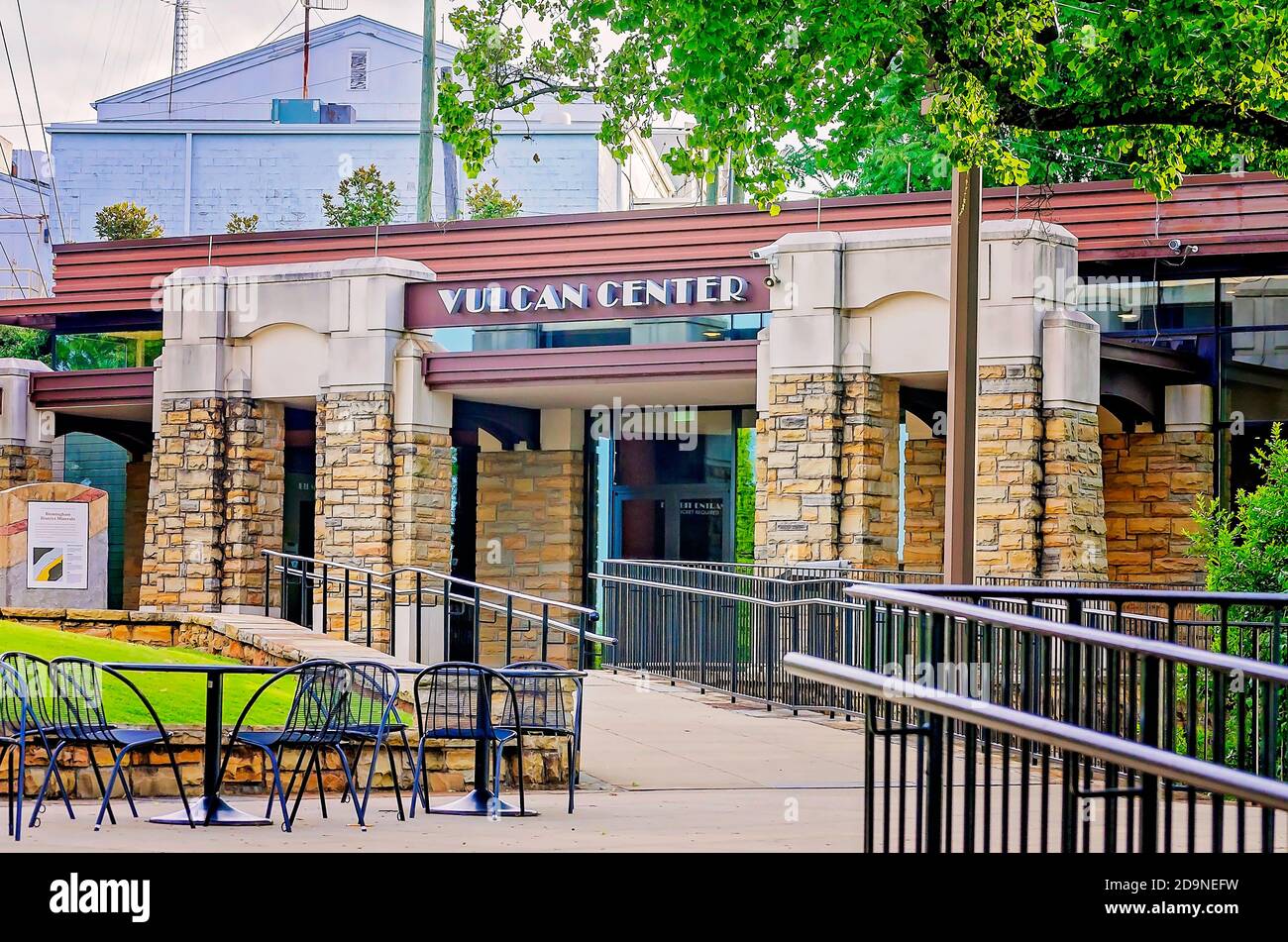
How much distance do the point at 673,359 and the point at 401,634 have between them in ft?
17.0

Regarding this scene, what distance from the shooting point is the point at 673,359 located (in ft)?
66.3

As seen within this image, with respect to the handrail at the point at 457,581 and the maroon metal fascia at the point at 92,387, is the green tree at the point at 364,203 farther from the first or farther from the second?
the handrail at the point at 457,581

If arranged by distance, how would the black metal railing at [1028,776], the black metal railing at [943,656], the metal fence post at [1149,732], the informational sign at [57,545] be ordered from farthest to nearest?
the informational sign at [57,545] < the black metal railing at [943,656] < the metal fence post at [1149,732] < the black metal railing at [1028,776]

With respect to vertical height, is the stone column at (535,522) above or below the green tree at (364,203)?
below

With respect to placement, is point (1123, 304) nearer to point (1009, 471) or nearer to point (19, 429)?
point (1009, 471)

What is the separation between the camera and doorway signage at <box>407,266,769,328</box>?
20.2 meters

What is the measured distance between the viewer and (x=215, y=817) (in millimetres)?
8055

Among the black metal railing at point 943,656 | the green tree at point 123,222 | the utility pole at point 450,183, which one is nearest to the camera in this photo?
the black metal railing at point 943,656

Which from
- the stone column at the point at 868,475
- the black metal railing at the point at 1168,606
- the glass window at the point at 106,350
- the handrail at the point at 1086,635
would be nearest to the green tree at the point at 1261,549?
the black metal railing at the point at 1168,606

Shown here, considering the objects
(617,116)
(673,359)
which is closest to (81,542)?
(673,359)

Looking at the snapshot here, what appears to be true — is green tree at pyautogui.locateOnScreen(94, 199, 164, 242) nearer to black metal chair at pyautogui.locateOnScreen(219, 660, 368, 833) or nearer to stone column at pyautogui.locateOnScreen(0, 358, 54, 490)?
A: stone column at pyautogui.locateOnScreen(0, 358, 54, 490)

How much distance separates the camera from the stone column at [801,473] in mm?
17938

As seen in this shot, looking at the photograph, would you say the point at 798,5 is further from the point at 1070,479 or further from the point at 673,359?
the point at 673,359

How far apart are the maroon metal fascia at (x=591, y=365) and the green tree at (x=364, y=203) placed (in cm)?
1475
